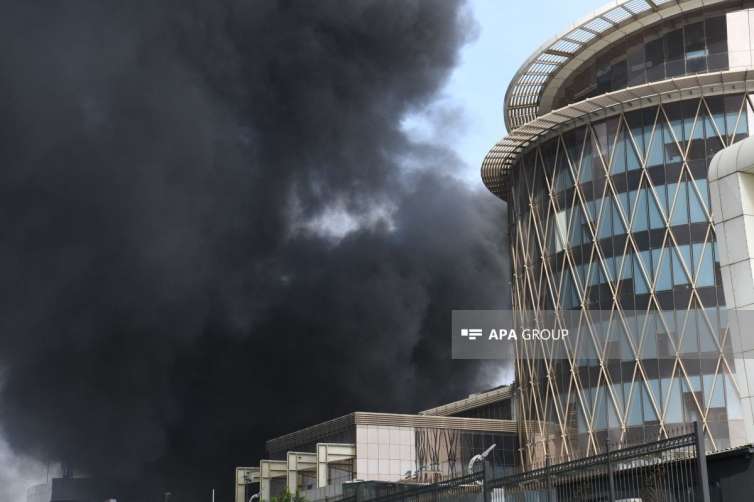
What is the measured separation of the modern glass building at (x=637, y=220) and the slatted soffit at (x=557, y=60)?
0.44 feet

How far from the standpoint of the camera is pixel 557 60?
Result: 234 ft

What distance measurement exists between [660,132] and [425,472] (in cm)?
2576

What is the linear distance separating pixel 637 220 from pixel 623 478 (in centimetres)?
4672

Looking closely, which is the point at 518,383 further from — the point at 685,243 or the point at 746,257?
the point at 746,257

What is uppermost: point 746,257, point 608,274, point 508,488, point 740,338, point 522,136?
point 522,136

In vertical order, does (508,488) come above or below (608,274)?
below

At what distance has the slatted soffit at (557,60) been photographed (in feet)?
217

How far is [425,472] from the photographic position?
7000 centimetres

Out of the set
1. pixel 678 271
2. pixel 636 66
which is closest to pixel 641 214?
pixel 678 271

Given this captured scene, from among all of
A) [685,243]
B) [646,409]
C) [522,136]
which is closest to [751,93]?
[685,243]

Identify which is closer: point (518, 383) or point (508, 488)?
point (508, 488)

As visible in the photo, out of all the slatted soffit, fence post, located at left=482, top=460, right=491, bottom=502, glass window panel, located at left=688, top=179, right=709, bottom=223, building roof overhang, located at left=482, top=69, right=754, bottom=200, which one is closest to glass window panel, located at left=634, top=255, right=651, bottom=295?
glass window panel, located at left=688, top=179, right=709, bottom=223

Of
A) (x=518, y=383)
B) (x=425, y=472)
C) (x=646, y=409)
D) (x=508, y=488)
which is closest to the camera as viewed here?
(x=508, y=488)

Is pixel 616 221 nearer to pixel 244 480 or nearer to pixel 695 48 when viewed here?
pixel 695 48
